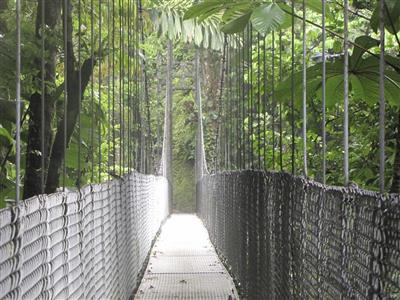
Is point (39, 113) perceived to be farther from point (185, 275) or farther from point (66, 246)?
point (185, 275)

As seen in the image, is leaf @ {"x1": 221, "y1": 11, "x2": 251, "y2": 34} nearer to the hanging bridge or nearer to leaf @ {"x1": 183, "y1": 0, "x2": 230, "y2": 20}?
leaf @ {"x1": 183, "y1": 0, "x2": 230, "y2": 20}

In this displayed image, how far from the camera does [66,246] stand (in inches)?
93.6

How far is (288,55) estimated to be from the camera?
597 cm

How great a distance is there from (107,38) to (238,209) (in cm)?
167

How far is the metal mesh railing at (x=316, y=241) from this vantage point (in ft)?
5.09

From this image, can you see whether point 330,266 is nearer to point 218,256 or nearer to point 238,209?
point 238,209

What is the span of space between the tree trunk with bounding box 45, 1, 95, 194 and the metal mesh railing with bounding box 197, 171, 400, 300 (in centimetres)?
94

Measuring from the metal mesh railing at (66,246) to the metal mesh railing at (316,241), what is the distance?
2.32 feet

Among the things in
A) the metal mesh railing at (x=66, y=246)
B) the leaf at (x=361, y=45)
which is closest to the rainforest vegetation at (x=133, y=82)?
the leaf at (x=361, y=45)

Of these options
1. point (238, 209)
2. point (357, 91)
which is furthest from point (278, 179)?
point (238, 209)

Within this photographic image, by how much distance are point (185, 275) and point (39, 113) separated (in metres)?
3.63

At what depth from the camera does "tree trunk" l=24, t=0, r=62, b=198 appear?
327cm

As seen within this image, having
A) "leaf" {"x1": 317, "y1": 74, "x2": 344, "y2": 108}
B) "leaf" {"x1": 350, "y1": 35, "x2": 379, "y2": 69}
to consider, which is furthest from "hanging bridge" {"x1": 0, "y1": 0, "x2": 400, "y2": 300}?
"leaf" {"x1": 350, "y1": 35, "x2": 379, "y2": 69}

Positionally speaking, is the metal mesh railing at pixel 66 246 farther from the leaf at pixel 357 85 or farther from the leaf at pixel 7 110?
the leaf at pixel 357 85
